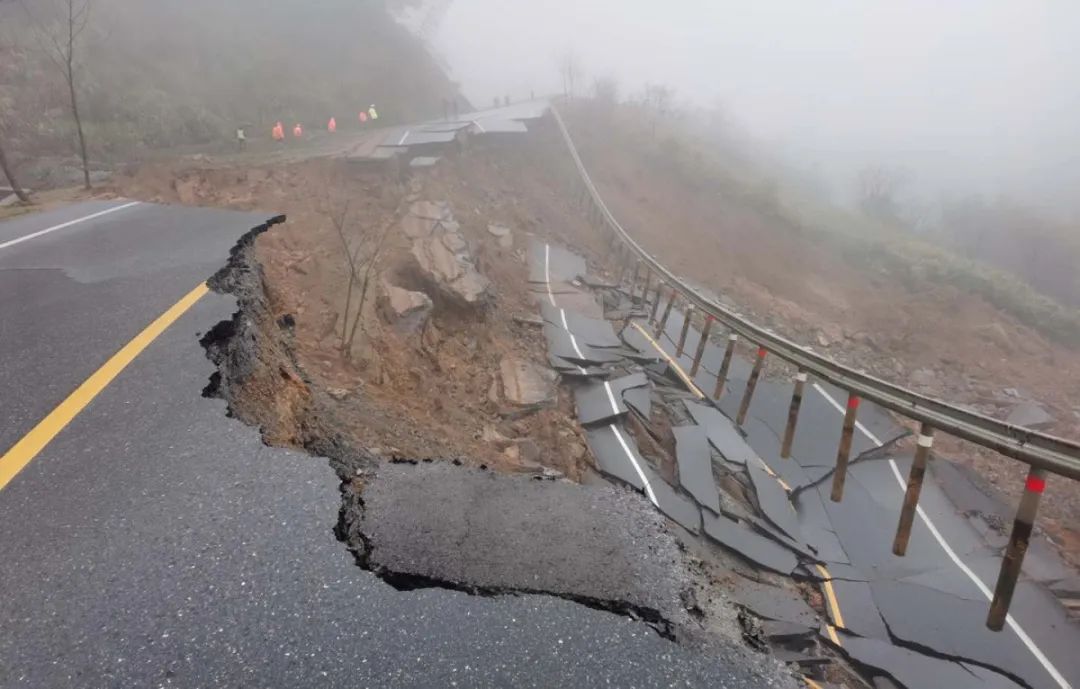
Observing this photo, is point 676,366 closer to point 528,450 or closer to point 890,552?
point 890,552

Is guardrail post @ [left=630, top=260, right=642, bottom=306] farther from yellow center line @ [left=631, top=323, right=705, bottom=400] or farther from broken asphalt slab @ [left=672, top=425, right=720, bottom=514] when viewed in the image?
broken asphalt slab @ [left=672, top=425, right=720, bottom=514]

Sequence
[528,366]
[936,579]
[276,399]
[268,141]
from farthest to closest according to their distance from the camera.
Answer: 1. [268,141]
2. [528,366]
3. [936,579]
4. [276,399]

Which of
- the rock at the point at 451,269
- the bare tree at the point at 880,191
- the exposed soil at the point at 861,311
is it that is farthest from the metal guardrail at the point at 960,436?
the bare tree at the point at 880,191

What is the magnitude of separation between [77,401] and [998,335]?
2353 centimetres

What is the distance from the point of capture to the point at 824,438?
11.8 m

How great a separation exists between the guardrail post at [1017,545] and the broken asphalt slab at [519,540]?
3.84 metres

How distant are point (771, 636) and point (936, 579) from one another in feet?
13.7

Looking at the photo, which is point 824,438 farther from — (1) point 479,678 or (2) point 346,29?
(2) point 346,29

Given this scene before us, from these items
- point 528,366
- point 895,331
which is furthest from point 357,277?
point 895,331

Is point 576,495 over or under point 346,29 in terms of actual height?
under

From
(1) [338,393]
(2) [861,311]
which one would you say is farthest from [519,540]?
(2) [861,311]

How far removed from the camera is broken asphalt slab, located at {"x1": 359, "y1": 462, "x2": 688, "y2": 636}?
2.90m

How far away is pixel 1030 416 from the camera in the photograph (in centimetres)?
1459

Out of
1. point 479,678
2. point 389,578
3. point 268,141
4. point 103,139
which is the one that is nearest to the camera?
point 479,678
